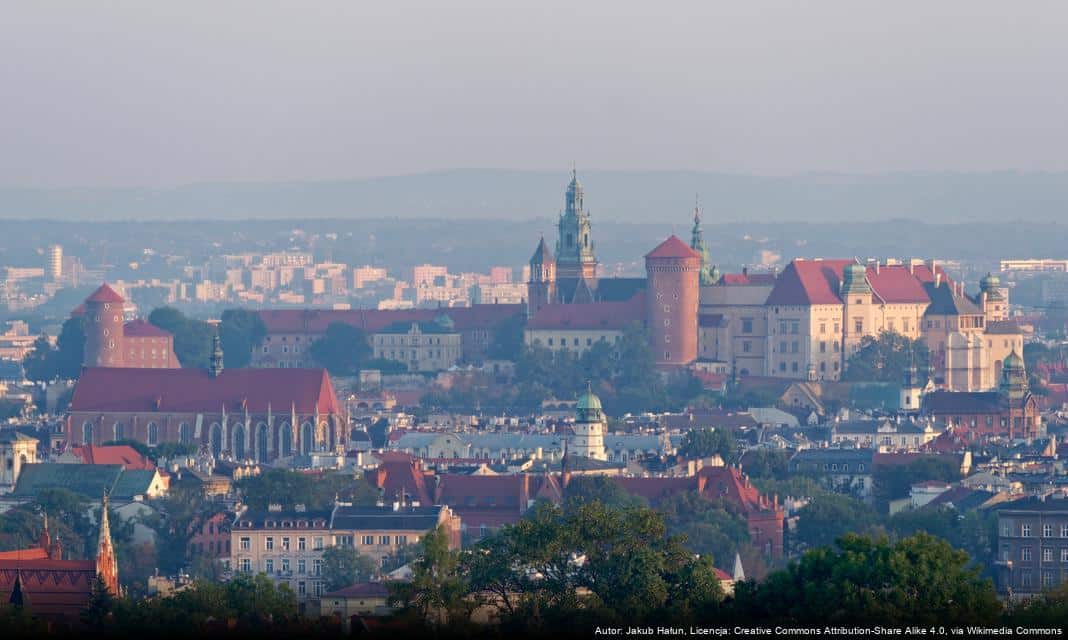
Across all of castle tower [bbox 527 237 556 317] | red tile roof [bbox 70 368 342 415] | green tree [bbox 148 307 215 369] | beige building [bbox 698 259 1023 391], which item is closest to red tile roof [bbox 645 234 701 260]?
beige building [bbox 698 259 1023 391]

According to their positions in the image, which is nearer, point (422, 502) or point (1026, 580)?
point (1026, 580)

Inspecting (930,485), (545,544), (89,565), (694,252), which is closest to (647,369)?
(694,252)

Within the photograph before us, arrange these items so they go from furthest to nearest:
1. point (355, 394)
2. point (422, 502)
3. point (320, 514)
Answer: point (355, 394) → point (422, 502) → point (320, 514)

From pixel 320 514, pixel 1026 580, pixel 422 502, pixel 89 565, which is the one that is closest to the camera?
pixel 89 565

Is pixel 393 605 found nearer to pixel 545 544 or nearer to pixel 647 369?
pixel 545 544

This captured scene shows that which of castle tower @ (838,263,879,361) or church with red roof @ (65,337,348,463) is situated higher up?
castle tower @ (838,263,879,361)

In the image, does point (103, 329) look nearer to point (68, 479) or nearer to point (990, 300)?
point (990, 300)

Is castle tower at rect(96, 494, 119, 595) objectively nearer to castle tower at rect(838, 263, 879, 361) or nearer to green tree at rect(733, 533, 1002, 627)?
green tree at rect(733, 533, 1002, 627)
